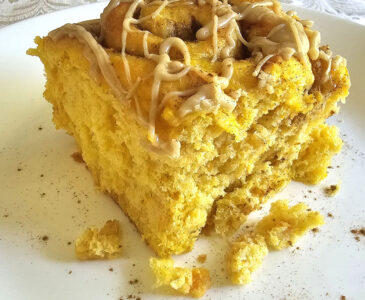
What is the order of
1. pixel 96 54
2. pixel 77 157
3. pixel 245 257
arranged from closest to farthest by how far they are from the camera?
pixel 96 54 < pixel 245 257 < pixel 77 157

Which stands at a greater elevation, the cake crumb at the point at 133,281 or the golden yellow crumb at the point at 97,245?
the golden yellow crumb at the point at 97,245

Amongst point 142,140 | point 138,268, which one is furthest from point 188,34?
point 138,268

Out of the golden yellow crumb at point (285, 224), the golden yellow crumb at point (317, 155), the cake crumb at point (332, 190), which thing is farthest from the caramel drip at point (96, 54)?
the cake crumb at point (332, 190)

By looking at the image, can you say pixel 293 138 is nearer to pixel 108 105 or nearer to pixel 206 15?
pixel 206 15

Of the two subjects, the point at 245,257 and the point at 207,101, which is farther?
the point at 245,257

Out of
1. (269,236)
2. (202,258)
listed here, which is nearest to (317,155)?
(269,236)

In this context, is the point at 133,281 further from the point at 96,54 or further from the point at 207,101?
the point at 96,54

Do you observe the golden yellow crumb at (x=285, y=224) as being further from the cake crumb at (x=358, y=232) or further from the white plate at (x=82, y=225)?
the cake crumb at (x=358, y=232)

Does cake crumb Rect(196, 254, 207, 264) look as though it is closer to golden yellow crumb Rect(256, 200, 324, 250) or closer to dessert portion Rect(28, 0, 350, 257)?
dessert portion Rect(28, 0, 350, 257)
